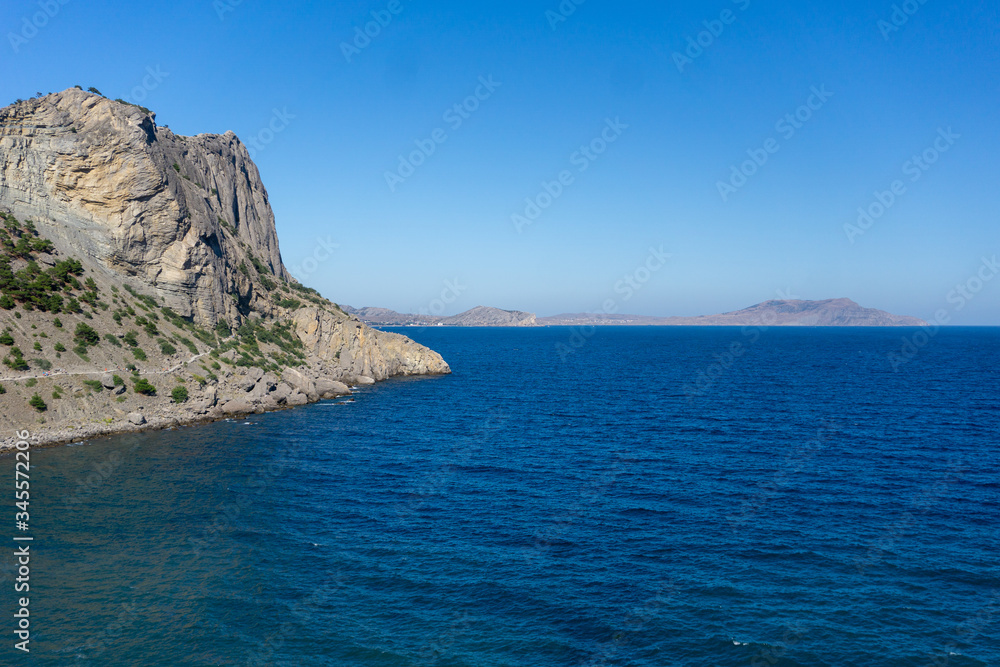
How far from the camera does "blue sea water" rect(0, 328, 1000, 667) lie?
90.0 feet

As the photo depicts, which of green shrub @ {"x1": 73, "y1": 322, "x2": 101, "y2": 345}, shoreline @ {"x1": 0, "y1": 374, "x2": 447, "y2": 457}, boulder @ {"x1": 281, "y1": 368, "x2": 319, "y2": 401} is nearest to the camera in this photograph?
shoreline @ {"x1": 0, "y1": 374, "x2": 447, "y2": 457}

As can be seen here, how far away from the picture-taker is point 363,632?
28.3 meters

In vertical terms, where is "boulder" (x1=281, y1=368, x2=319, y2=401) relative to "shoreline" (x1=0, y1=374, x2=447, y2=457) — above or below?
above

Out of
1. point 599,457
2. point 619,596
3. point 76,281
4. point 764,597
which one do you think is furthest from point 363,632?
point 76,281

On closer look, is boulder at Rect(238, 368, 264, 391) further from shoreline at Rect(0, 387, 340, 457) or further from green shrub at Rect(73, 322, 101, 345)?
green shrub at Rect(73, 322, 101, 345)

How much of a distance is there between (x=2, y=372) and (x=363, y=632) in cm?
5745

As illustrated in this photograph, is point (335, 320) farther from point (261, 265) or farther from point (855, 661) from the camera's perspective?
point (855, 661)

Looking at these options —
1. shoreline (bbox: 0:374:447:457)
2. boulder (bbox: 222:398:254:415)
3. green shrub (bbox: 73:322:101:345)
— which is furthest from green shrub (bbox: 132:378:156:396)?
boulder (bbox: 222:398:254:415)

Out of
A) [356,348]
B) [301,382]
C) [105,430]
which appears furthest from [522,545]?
[356,348]

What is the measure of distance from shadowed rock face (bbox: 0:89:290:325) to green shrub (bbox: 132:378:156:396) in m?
23.2

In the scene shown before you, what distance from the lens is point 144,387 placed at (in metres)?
70.6

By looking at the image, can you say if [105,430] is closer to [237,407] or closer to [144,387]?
[144,387]

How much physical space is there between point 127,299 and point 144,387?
20.7 m

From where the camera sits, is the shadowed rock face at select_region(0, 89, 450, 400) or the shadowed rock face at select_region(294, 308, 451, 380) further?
the shadowed rock face at select_region(294, 308, 451, 380)
